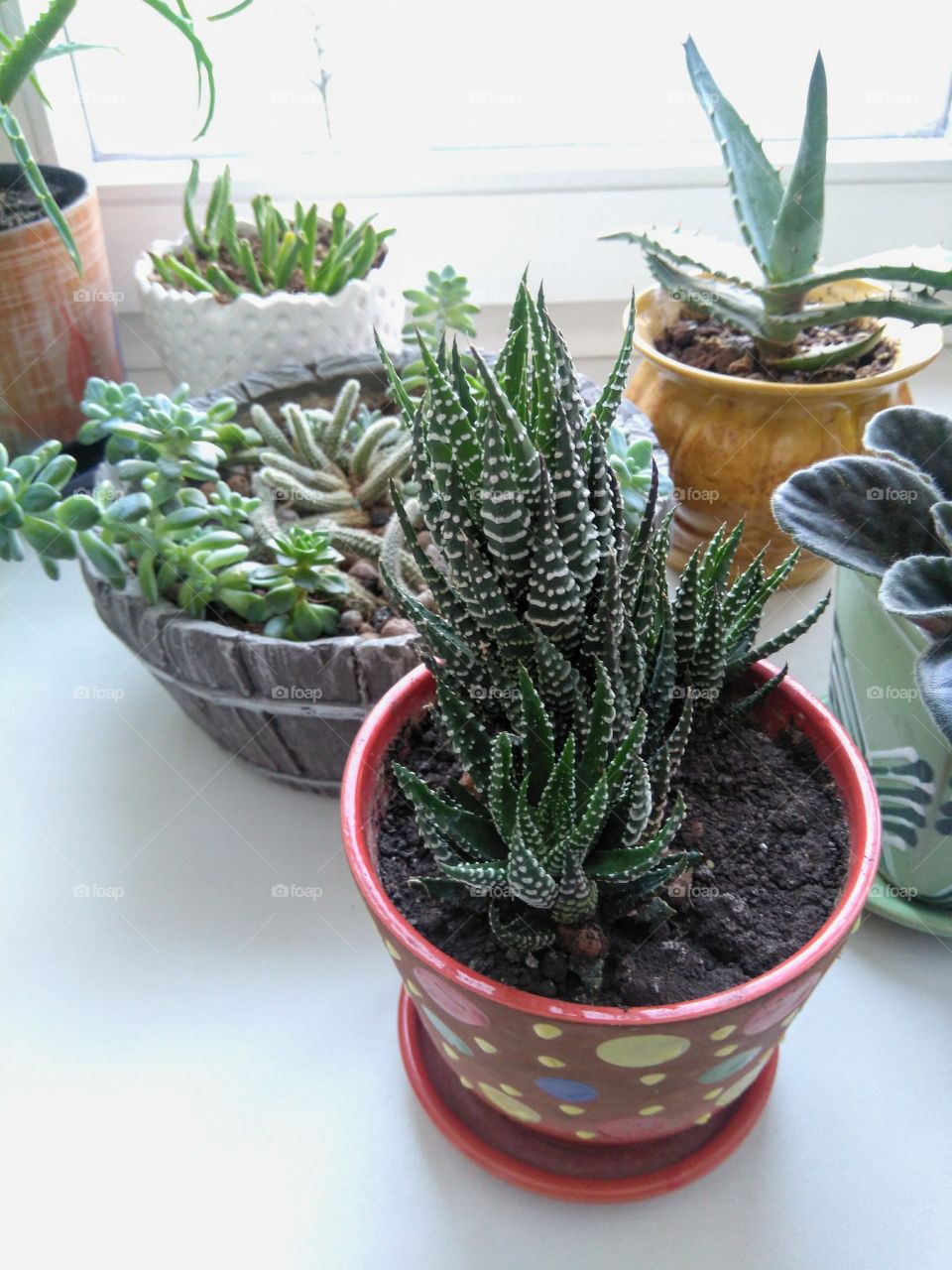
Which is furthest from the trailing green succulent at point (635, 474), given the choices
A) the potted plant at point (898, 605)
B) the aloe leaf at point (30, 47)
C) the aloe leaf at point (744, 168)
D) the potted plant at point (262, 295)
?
the aloe leaf at point (30, 47)

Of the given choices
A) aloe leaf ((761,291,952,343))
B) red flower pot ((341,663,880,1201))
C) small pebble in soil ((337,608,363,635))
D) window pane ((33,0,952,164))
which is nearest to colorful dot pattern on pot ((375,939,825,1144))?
red flower pot ((341,663,880,1201))

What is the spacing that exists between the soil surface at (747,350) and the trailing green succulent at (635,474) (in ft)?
0.62

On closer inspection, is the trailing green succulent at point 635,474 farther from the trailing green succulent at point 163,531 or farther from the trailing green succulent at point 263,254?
the trailing green succulent at point 263,254

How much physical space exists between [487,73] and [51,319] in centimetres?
54

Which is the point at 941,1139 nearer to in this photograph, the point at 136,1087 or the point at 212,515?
the point at 136,1087

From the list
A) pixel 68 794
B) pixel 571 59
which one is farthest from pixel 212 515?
pixel 571 59

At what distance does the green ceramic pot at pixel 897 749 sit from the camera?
0.63 metres

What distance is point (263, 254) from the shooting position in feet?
3.46

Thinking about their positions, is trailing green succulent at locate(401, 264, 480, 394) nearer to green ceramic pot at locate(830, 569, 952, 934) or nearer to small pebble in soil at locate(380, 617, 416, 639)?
small pebble in soil at locate(380, 617, 416, 639)

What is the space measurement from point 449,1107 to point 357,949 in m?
0.14

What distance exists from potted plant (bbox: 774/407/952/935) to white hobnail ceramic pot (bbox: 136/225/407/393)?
0.52 m

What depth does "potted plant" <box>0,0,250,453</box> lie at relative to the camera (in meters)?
0.87

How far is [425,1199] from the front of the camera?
1.97ft

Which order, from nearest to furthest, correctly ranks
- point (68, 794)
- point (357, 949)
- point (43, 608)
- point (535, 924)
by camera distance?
point (535, 924)
point (357, 949)
point (68, 794)
point (43, 608)
